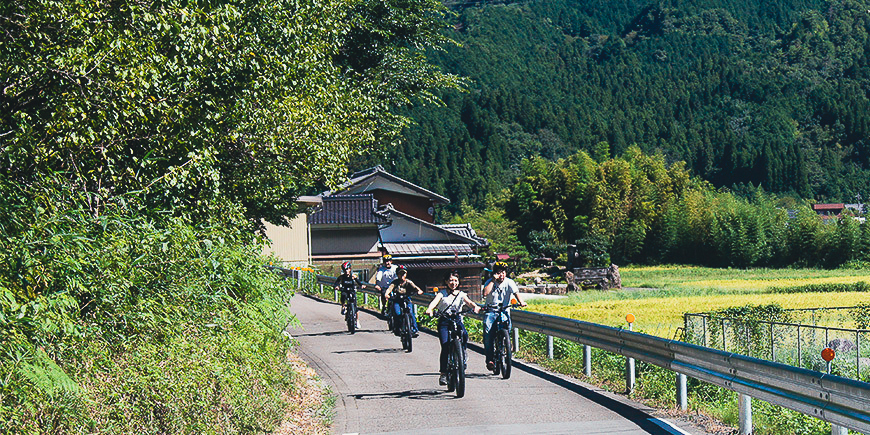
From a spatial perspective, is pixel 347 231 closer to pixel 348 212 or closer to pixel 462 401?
pixel 348 212

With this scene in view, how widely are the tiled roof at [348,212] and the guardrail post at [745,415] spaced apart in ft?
121

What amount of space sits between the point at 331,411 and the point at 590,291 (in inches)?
1859

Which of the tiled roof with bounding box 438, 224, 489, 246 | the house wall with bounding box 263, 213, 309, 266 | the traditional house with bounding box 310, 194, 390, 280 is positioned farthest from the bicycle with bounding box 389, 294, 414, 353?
the tiled roof with bounding box 438, 224, 489, 246

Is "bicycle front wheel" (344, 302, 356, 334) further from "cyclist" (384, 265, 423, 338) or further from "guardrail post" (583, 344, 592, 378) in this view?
"guardrail post" (583, 344, 592, 378)

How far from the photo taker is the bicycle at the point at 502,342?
42.0ft

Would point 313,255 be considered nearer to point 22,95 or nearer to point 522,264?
point 522,264

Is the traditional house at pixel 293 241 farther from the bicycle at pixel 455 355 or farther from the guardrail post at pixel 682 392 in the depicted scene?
the guardrail post at pixel 682 392

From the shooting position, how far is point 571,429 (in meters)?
9.22

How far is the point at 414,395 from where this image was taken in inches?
457

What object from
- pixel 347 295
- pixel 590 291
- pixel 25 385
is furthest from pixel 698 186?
pixel 25 385

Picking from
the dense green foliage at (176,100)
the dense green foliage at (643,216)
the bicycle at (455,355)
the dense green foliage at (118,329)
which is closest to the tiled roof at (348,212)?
the dense green foliage at (176,100)

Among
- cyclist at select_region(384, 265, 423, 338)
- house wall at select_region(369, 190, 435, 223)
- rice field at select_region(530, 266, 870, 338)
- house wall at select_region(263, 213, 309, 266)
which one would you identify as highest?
house wall at select_region(369, 190, 435, 223)

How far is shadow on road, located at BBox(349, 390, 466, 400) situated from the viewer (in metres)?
11.4

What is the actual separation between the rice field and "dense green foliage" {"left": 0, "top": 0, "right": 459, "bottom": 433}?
43.2ft
